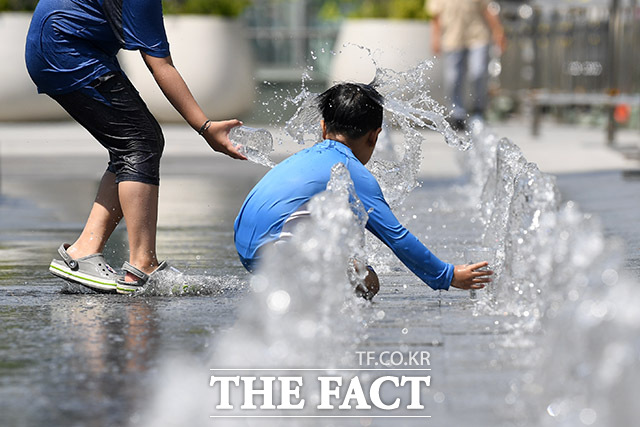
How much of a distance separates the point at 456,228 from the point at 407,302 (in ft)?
7.59

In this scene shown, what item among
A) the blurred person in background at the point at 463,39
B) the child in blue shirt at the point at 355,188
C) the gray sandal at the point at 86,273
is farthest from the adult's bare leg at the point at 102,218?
the blurred person in background at the point at 463,39

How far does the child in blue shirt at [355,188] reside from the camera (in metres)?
4.30

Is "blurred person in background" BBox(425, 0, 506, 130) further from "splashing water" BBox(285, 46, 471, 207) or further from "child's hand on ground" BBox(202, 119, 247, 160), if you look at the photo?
"child's hand on ground" BBox(202, 119, 247, 160)

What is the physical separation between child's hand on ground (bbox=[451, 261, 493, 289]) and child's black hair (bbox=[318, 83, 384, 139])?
2.03ft

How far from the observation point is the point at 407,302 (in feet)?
14.9

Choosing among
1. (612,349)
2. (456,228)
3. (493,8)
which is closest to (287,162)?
(612,349)

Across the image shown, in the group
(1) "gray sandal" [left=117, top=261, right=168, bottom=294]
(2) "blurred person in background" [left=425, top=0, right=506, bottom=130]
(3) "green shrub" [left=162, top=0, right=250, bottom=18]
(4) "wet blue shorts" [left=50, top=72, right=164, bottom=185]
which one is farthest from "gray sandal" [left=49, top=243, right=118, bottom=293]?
(3) "green shrub" [left=162, top=0, right=250, bottom=18]

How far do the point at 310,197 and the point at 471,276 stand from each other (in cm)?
62

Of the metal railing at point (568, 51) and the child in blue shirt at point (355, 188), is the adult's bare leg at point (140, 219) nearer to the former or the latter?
the child in blue shirt at point (355, 188)

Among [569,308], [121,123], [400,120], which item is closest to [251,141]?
[121,123]

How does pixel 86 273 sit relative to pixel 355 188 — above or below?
below

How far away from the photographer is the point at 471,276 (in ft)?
14.1

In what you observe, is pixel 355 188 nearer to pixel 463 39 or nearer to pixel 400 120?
pixel 400 120

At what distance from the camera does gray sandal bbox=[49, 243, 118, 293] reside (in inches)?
191
